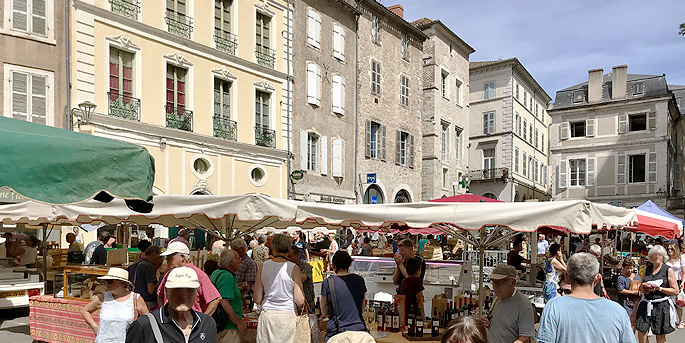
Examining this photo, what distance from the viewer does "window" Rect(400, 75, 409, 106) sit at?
89.9 feet

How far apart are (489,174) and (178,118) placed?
2644 cm

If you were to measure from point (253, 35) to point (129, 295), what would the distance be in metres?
16.2

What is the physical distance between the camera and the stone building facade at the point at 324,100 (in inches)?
834

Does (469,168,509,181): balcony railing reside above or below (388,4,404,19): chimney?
below

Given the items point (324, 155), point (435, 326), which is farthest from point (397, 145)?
point (435, 326)

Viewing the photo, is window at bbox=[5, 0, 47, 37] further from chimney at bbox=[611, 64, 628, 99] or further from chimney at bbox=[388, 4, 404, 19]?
chimney at bbox=[611, 64, 628, 99]

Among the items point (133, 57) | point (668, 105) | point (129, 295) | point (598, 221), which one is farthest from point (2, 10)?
point (668, 105)

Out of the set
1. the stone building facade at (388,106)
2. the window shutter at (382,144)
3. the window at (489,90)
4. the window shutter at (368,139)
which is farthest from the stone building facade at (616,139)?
the window shutter at (368,139)

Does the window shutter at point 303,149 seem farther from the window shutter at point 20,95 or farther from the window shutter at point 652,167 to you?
the window shutter at point 652,167

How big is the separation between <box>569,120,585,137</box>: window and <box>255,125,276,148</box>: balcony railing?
26101mm

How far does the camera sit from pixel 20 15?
13.5 m

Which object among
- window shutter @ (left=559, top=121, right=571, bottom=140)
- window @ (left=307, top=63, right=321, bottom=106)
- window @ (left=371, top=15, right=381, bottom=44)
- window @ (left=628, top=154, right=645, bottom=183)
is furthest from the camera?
window shutter @ (left=559, top=121, right=571, bottom=140)

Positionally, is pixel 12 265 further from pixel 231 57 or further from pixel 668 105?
pixel 668 105

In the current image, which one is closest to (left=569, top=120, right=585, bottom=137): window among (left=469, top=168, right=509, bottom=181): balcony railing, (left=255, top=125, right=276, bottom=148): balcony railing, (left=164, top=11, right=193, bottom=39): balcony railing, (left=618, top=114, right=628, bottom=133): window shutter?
(left=618, top=114, right=628, bottom=133): window shutter
